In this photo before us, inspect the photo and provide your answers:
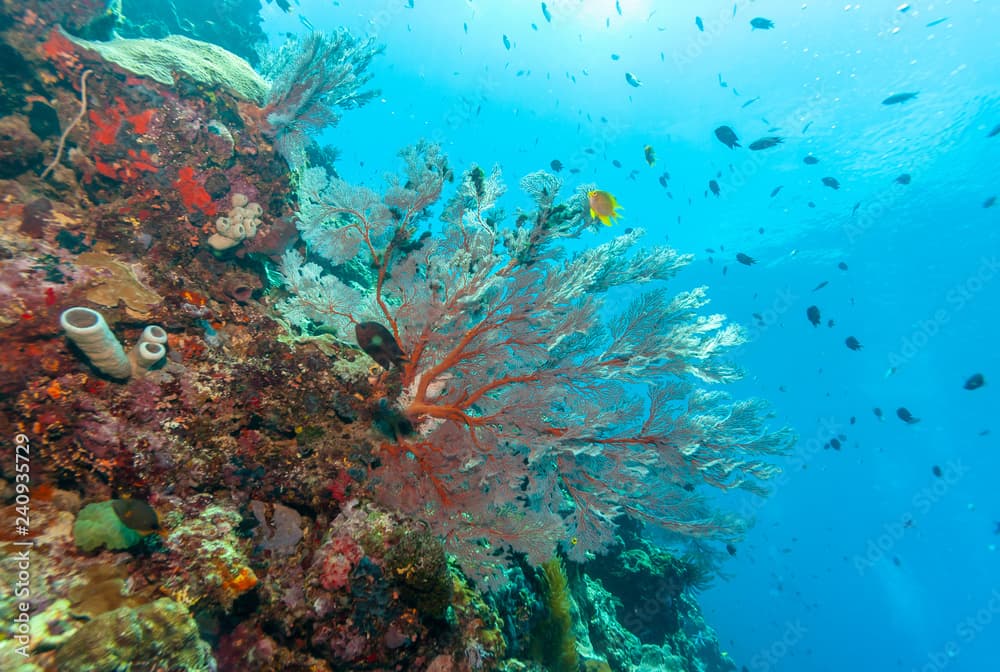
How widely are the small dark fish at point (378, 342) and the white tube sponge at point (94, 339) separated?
1.83 metres

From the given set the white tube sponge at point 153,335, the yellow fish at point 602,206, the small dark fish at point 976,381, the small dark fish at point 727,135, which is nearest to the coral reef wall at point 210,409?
the white tube sponge at point 153,335

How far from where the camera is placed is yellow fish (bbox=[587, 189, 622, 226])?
16.0 ft

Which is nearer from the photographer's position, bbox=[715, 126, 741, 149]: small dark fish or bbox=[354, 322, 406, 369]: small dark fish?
bbox=[354, 322, 406, 369]: small dark fish

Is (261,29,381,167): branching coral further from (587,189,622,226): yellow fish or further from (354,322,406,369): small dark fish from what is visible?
(587,189,622,226): yellow fish

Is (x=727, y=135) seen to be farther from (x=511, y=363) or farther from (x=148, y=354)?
(x=148, y=354)

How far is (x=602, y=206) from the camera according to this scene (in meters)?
5.04

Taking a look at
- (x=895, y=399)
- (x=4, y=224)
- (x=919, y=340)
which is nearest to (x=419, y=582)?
(x=4, y=224)

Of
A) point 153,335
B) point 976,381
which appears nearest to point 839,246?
point 976,381

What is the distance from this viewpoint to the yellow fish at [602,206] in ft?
16.0

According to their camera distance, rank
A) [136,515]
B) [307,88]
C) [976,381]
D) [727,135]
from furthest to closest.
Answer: [976,381]
[727,135]
[307,88]
[136,515]

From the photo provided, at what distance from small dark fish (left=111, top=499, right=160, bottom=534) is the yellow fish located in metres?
4.86

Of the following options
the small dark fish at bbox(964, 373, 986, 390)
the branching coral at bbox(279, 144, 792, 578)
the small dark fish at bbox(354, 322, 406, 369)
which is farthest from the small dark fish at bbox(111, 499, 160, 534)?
the small dark fish at bbox(964, 373, 986, 390)

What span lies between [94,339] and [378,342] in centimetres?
209

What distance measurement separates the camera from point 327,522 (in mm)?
3273
